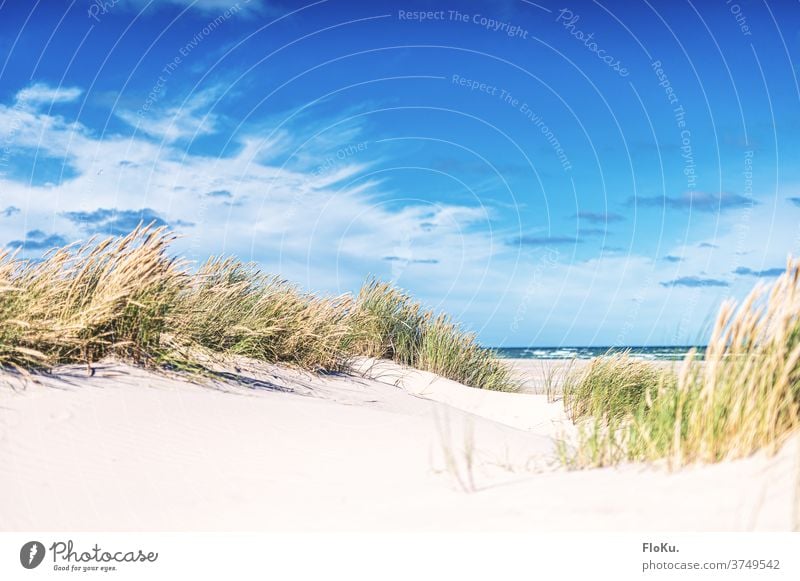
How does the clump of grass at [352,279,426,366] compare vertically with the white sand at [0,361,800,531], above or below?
above

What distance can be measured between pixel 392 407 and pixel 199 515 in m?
3.62

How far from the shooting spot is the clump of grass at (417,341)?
10359 millimetres

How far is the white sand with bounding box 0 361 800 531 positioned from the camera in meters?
2.76

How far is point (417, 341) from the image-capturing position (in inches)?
430

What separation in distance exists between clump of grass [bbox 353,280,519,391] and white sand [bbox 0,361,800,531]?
3.53 meters

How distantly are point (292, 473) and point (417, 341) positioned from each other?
679 centimetres

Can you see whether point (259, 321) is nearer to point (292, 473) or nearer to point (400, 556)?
point (292, 473)

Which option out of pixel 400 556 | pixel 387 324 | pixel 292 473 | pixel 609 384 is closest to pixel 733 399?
pixel 400 556

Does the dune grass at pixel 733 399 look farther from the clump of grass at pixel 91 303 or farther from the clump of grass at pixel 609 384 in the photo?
the clump of grass at pixel 609 384

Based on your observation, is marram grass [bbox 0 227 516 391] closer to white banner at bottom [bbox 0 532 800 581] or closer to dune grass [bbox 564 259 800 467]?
white banner at bottom [bbox 0 532 800 581]

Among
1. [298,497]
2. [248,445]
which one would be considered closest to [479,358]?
[248,445]

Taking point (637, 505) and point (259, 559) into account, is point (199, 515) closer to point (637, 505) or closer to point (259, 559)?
point (259, 559)

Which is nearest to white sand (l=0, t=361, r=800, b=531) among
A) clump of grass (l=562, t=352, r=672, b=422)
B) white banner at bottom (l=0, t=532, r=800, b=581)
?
white banner at bottom (l=0, t=532, r=800, b=581)

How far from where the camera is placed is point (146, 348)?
5.89 m
